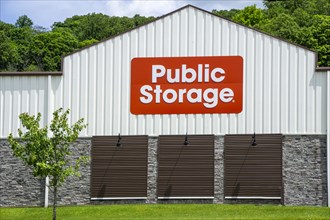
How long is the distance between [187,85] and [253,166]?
4.81 metres

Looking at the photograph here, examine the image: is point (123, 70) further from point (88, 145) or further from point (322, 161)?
point (322, 161)

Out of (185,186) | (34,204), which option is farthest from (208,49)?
(34,204)

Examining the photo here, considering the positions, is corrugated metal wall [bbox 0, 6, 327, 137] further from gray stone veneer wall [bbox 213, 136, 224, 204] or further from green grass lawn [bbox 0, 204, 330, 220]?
green grass lawn [bbox 0, 204, 330, 220]

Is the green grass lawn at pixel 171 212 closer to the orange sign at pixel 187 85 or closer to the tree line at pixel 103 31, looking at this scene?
the orange sign at pixel 187 85

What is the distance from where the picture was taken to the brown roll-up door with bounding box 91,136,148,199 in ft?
128

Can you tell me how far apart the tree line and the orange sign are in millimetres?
40671

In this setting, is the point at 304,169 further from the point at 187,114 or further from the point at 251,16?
the point at 251,16

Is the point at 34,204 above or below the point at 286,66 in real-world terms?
below

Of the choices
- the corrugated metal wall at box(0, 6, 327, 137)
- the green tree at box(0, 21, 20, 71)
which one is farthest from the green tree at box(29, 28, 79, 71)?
the corrugated metal wall at box(0, 6, 327, 137)

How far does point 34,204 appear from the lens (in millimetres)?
39719

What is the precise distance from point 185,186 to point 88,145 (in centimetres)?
490

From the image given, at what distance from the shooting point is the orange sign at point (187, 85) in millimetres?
38875

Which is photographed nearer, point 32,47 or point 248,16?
point 248,16

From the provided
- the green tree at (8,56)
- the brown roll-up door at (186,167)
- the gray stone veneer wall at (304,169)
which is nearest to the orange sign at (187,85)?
the brown roll-up door at (186,167)
